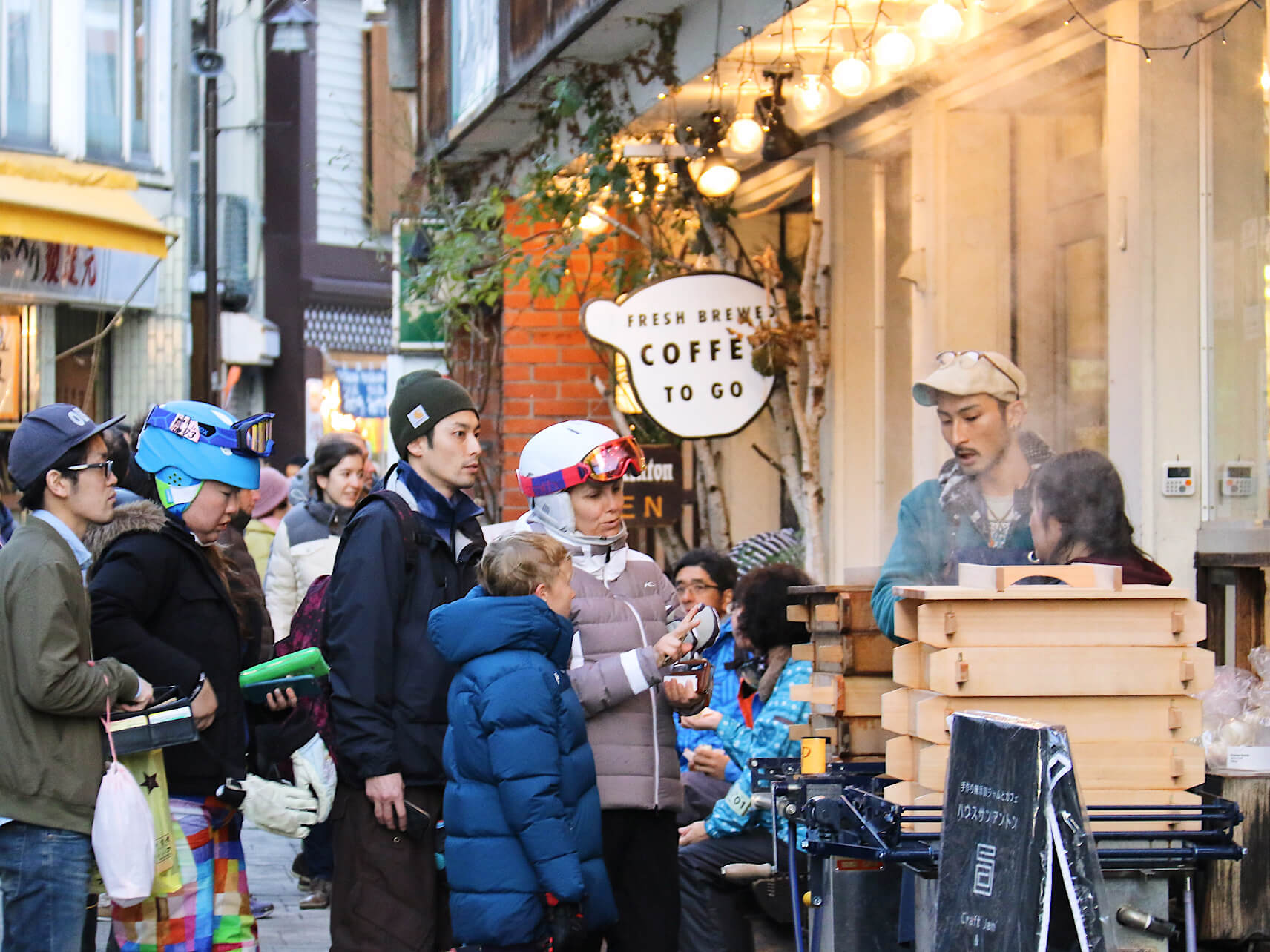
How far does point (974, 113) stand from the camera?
7406 millimetres

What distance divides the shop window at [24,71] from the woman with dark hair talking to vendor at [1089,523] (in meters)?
17.0

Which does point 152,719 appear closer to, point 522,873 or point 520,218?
point 522,873

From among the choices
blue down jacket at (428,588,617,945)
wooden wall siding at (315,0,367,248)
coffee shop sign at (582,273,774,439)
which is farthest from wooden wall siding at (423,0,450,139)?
wooden wall siding at (315,0,367,248)

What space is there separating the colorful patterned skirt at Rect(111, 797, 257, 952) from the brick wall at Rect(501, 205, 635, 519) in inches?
218

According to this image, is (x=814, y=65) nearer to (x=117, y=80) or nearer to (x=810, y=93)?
(x=810, y=93)

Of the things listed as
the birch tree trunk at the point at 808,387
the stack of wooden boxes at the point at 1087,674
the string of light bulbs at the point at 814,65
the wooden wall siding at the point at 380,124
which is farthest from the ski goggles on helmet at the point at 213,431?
the wooden wall siding at the point at 380,124

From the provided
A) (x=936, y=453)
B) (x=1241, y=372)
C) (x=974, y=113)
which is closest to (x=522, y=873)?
(x=1241, y=372)

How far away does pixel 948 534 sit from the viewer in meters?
4.78

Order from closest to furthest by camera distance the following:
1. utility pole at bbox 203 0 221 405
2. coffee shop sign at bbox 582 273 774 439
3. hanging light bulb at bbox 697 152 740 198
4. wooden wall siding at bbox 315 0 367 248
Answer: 1. coffee shop sign at bbox 582 273 774 439
2. hanging light bulb at bbox 697 152 740 198
3. utility pole at bbox 203 0 221 405
4. wooden wall siding at bbox 315 0 367 248

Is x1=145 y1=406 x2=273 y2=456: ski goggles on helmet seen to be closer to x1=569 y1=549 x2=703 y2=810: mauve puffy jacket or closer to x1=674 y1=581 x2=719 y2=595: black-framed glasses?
x1=569 y1=549 x2=703 y2=810: mauve puffy jacket

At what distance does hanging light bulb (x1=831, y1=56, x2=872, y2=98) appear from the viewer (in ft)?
22.4

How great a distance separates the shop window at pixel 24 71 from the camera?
18.9m

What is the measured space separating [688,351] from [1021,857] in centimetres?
493

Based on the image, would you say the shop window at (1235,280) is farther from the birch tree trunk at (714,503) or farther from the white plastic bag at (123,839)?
the birch tree trunk at (714,503)
